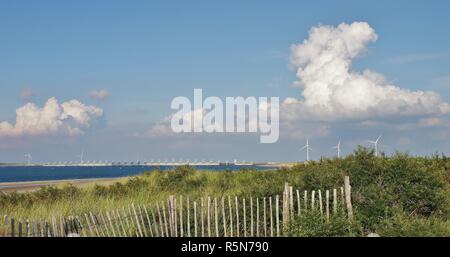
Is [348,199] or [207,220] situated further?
[207,220]

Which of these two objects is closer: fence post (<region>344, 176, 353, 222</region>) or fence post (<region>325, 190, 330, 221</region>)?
fence post (<region>325, 190, 330, 221</region>)

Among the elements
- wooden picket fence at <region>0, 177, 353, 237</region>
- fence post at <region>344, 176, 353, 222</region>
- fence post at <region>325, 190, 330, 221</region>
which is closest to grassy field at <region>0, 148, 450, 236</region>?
fence post at <region>344, 176, 353, 222</region>

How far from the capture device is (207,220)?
54.0 ft

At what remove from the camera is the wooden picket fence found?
1536cm

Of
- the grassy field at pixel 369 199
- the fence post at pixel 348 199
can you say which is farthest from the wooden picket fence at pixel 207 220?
the grassy field at pixel 369 199

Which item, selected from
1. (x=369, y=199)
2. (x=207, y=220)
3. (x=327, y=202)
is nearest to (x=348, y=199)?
(x=327, y=202)

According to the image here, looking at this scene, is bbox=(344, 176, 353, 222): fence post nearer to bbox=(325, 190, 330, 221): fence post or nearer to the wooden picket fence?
the wooden picket fence

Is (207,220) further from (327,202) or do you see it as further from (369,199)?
(369,199)

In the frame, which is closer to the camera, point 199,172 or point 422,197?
point 422,197

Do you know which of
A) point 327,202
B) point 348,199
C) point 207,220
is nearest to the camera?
point 327,202
